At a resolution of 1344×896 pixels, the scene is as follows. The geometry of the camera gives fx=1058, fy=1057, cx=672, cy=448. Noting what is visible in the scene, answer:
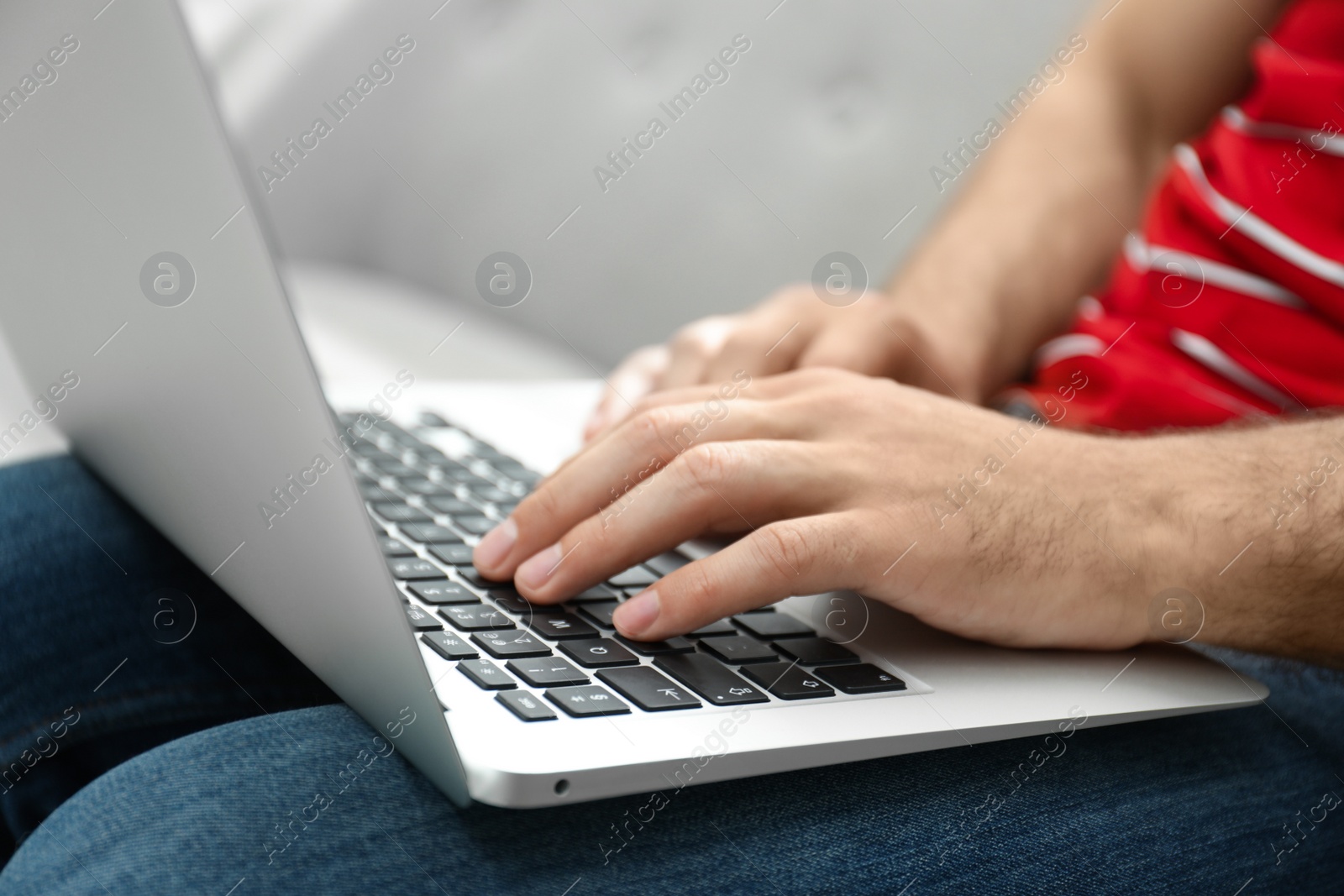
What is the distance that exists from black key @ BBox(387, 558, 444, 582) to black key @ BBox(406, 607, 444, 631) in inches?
1.7

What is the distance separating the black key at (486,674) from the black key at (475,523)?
209 mm

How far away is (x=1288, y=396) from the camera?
80 centimetres

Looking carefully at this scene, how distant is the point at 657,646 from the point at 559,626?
2.0 inches

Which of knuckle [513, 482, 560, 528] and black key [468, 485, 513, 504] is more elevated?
knuckle [513, 482, 560, 528]

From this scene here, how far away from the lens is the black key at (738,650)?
1.67ft

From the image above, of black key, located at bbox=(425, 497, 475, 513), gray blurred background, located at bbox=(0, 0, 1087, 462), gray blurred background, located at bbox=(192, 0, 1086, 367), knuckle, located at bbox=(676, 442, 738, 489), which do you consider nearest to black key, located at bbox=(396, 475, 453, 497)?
black key, located at bbox=(425, 497, 475, 513)

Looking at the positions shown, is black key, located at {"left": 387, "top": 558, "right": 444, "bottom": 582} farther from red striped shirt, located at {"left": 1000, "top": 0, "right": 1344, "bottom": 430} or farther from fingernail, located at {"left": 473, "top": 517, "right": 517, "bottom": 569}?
red striped shirt, located at {"left": 1000, "top": 0, "right": 1344, "bottom": 430}

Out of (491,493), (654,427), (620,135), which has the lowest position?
(491,493)

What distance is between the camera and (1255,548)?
1.90 feet

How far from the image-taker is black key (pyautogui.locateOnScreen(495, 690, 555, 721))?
417 mm

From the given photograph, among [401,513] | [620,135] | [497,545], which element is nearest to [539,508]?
→ [497,545]

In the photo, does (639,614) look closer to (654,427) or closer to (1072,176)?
(654,427)

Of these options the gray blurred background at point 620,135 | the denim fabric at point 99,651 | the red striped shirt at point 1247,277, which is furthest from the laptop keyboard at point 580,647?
the gray blurred background at point 620,135

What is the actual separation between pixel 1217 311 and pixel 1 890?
861mm
